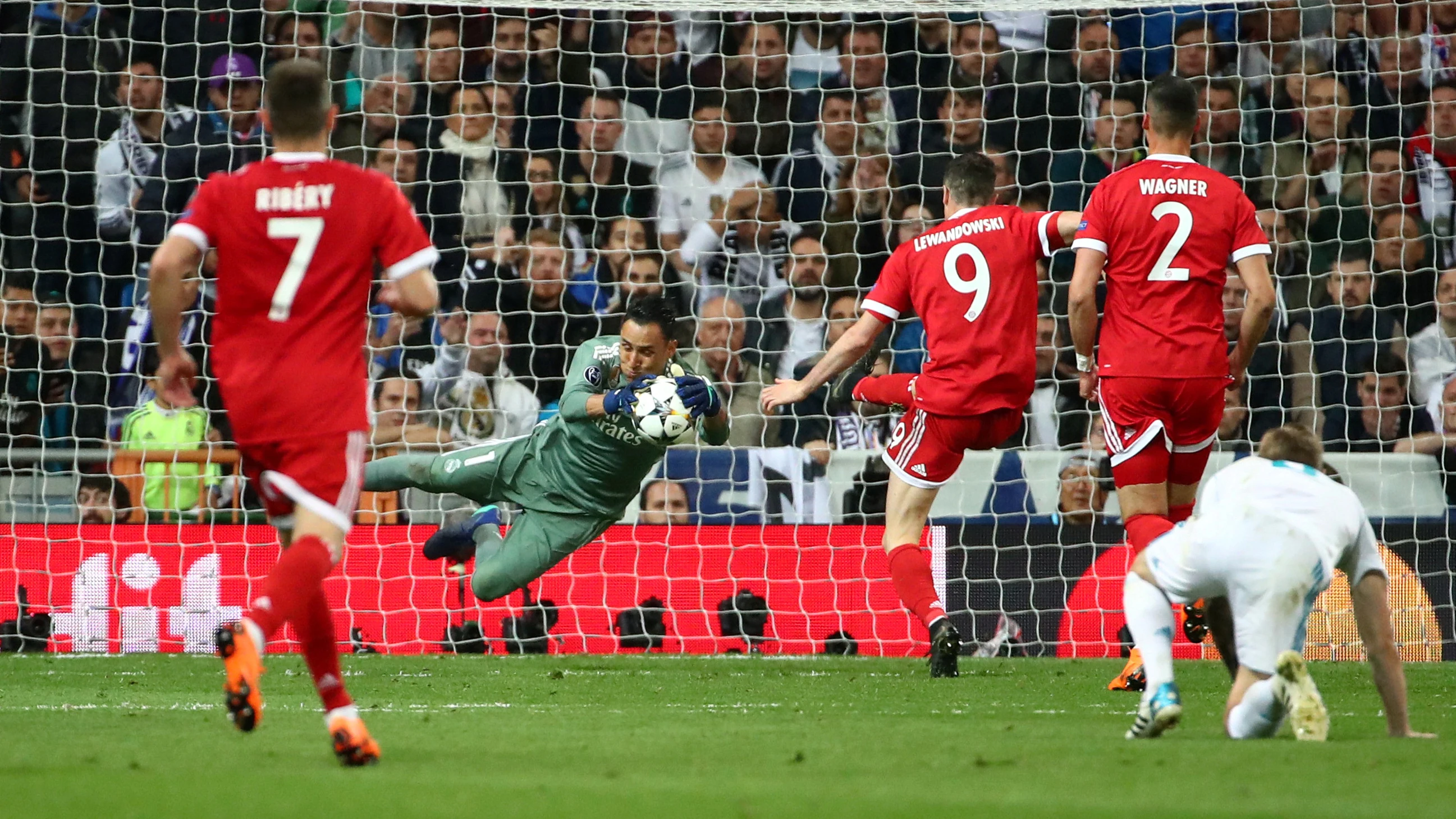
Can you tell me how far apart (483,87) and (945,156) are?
132 inches

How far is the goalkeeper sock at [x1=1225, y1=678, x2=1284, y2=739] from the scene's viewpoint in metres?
4.40

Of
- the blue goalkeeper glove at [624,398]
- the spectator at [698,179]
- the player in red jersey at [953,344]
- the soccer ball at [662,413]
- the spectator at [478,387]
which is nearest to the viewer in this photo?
the soccer ball at [662,413]

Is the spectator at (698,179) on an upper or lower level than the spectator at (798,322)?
upper

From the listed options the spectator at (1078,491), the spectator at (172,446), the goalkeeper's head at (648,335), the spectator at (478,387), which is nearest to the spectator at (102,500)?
the spectator at (172,446)

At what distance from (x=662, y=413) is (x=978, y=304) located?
1.44 metres

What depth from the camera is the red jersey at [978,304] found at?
731cm

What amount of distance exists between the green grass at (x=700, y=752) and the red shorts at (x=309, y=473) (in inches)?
24.4

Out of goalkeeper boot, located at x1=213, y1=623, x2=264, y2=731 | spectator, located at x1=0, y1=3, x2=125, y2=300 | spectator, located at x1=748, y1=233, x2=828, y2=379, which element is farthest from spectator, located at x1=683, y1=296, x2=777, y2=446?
goalkeeper boot, located at x1=213, y1=623, x2=264, y2=731

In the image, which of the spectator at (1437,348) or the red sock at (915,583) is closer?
the red sock at (915,583)

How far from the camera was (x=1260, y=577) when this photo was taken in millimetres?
4391

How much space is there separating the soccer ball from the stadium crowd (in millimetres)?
4040

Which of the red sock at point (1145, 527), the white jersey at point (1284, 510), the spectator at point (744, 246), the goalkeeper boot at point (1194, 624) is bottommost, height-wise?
the goalkeeper boot at point (1194, 624)

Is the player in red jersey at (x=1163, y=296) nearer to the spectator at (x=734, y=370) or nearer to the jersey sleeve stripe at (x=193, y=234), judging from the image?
the jersey sleeve stripe at (x=193, y=234)

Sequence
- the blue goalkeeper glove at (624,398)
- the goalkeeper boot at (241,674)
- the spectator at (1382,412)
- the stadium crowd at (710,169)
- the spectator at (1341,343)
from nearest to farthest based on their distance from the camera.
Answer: the goalkeeper boot at (241,674), the blue goalkeeper glove at (624,398), the spectator at (1382,412), the spectator at (1341,343), the stadium crowd at (710,169)
